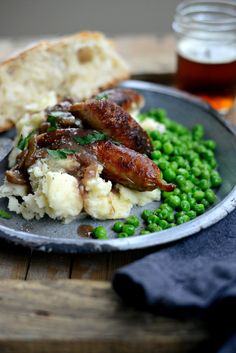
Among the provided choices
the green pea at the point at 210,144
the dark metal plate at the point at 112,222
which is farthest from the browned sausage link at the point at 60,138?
the green pea at the point at 210,144

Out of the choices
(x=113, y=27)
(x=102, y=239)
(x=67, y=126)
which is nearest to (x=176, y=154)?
(x=67, y=126)

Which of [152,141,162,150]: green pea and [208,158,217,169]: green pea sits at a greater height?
[152,141,162,150]: green pea

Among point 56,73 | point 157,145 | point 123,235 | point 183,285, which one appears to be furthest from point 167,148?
point 183,285

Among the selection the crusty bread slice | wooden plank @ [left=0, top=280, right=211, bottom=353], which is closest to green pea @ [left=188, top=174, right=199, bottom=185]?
the crusty bread slice

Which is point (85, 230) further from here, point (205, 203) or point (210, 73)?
point (210, 73)

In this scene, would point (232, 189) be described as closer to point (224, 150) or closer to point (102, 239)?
point (224, 150)

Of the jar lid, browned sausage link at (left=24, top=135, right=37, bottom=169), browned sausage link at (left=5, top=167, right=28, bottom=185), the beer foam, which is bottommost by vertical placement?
browned sausage link at (left=5, top=167, right=28, bottom=185)

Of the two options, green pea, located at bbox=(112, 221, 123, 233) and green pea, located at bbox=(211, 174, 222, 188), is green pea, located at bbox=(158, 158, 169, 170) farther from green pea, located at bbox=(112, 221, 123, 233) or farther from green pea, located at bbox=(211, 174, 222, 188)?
green pea, located at bbox=(112, 221, 123, 233)
